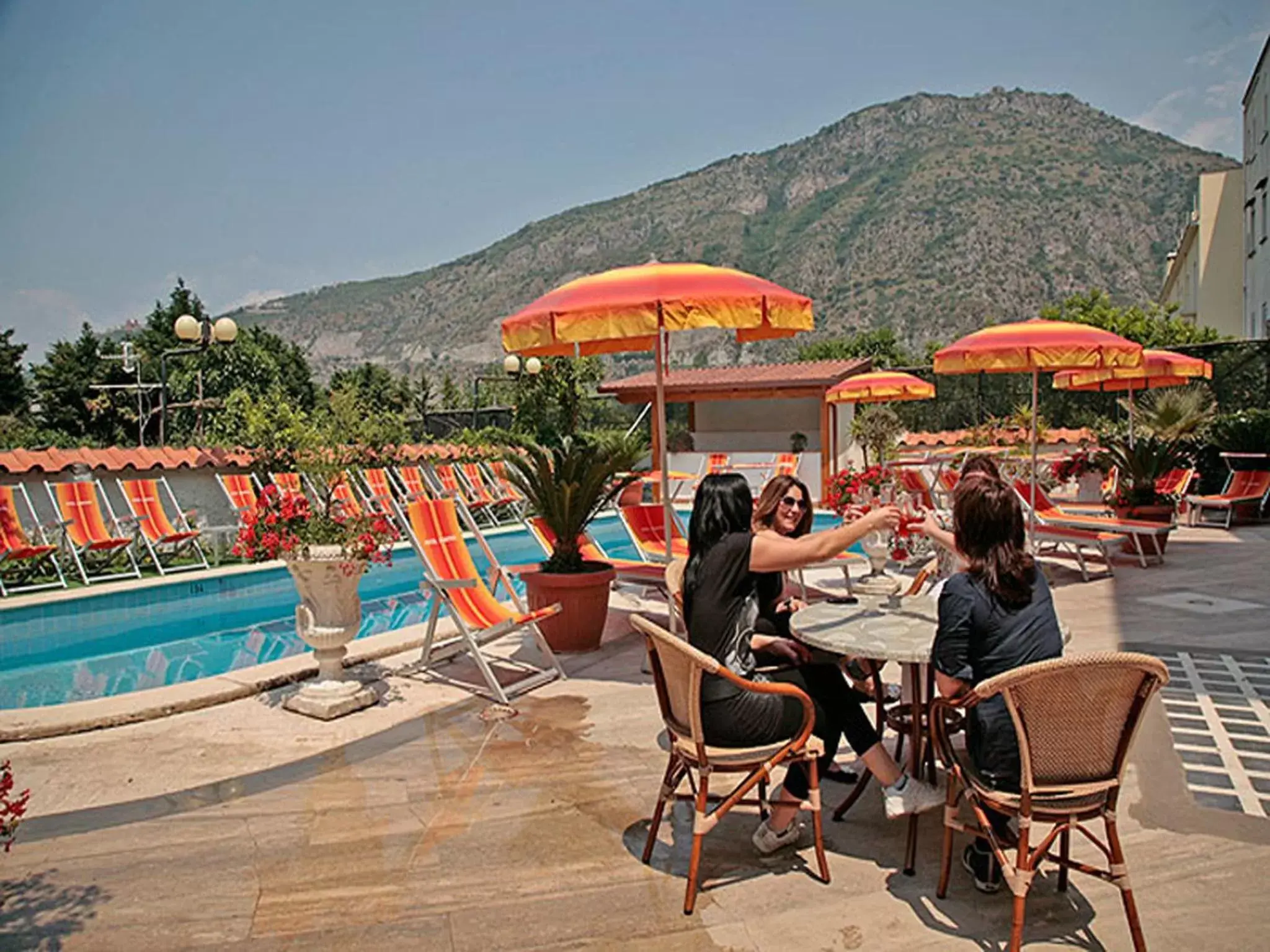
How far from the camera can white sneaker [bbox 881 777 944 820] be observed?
3.02 metres

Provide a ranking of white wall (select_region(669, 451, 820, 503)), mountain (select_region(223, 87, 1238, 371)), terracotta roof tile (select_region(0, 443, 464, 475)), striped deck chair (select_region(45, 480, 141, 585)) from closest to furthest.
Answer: striped deck chair (select_region(45, 480, 141, 585)) → terracotta roof tile (select_region(0, 443, 464, 475)) → white wall (select_region(669, 451, 820, 503)) → mountain (select_region(223, 87, 1238, 371))

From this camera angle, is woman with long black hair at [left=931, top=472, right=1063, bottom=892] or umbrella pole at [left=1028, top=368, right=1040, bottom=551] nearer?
woman with long black hair at [left=931, top=472, right=1063, bottom=892]

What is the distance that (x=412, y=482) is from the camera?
571 inches

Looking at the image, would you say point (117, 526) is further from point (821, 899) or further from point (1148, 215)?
point (1148, 215)

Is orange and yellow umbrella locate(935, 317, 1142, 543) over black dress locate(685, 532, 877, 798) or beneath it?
over

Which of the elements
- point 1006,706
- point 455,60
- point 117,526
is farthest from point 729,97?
point 1006,706

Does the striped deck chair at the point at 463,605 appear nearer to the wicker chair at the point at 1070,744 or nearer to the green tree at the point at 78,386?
the wicker chair at the point at 1070,744

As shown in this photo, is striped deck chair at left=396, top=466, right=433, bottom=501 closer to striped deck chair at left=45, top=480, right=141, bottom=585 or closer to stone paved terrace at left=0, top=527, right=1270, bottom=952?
striped deck chair at left=45, top=480, right=141, bottom=585

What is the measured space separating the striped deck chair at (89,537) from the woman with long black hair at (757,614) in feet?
29.1

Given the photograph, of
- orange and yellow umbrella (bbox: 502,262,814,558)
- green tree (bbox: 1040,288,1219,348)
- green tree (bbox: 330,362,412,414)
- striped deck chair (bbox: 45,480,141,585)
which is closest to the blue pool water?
striped deck chair (bbox: 45,480,141,585)

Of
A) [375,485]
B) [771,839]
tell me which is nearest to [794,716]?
[771,839]

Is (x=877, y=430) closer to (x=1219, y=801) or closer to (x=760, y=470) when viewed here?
(x=760, y=470)

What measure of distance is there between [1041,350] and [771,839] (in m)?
5.44

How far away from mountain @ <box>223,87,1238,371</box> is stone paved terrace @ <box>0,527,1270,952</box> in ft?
155
